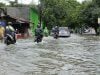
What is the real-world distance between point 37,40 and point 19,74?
2226 cm

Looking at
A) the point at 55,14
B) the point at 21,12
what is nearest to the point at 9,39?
the point at 21,12

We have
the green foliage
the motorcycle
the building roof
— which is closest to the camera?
the motorcycle

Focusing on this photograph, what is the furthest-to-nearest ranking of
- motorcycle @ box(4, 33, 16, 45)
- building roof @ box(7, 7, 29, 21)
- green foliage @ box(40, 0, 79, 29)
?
green foliage @ box(40, 0, 79, 29)
building roof @ box(7, 7, 29, 21)
motorcycle @ box(4, 33, 16, 45)

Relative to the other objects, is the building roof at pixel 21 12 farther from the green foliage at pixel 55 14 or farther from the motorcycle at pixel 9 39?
the motorcycle at pixel 9 39

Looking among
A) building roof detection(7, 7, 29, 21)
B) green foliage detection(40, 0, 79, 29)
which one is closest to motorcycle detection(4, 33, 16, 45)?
building roof detection(7, 7, 29, 21)

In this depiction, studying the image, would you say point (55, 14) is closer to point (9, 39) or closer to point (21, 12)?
point (21, 12)

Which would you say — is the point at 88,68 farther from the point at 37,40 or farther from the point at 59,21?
the point at 59,21

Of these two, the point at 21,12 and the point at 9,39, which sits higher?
the point at 21,12

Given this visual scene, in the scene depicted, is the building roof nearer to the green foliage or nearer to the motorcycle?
the green foliage

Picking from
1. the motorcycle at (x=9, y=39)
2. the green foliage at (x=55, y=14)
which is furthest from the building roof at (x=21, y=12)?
the motorcycle at (x=9, y=39)

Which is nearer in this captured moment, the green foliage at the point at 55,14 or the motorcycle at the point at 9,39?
the motorcycle at the point at 9,39

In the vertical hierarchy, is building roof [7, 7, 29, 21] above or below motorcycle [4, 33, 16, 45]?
above

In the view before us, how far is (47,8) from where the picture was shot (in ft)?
306

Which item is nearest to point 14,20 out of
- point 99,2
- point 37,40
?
point 37,40
